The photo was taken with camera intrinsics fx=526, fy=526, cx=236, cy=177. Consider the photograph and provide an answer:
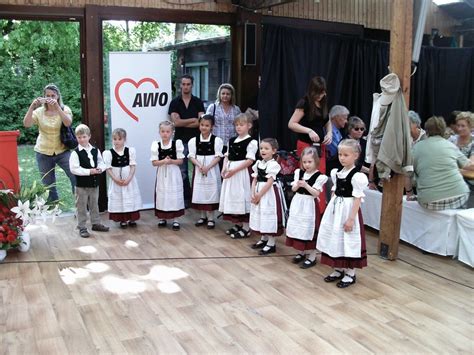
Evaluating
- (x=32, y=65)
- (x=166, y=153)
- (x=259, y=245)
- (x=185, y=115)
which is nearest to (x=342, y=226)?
(x=259, y=245)

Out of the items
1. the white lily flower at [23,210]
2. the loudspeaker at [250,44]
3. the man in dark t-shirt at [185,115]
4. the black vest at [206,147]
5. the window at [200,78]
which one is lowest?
the white lily flower at [23,210]

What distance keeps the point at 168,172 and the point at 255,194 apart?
3.60 feet

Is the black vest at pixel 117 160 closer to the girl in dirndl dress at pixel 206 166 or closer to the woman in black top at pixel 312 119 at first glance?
the girl in dirndl dress at pixel 206 166

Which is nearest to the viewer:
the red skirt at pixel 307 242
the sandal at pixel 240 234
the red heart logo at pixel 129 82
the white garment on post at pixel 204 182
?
the red skirt at pixel 307 242

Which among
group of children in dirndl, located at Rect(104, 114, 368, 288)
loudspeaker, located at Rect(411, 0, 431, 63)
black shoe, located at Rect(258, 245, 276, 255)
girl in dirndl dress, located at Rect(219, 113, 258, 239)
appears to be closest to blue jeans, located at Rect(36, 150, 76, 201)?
group of children in dirndl, located at Rect(104, 114, 368, 288)

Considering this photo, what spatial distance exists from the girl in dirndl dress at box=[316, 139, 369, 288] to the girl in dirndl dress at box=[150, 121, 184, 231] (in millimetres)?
1797

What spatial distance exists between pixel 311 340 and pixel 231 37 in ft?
13.1

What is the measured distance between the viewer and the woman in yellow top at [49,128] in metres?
5.01

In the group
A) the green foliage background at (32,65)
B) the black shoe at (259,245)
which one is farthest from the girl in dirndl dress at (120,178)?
the green foliage background at (32,65)

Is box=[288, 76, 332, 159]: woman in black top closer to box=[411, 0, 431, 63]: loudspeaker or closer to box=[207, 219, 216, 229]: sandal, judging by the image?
box=[411, 0, 431, 63]: loudspeaker

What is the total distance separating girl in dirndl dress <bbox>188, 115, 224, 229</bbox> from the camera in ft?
16.5

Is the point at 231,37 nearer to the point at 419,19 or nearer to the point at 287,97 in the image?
the point at 287,97

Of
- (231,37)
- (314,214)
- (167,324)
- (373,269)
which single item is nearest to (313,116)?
(314,214)

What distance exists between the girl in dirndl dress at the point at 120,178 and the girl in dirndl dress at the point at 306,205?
1.74 meters
